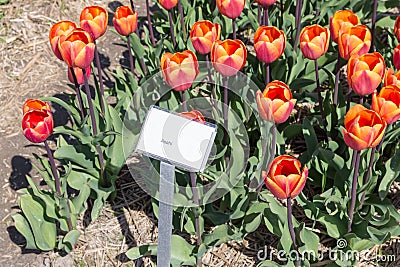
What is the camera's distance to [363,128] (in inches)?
85.6

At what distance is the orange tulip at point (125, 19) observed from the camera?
2965 mm

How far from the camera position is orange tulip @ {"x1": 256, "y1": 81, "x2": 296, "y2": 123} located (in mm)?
2365

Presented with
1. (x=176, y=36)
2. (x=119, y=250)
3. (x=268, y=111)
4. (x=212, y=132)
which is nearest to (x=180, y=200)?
(x=119, y=250)

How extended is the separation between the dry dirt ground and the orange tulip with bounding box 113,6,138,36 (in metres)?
0.70

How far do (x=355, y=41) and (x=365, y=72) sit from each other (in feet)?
0.87

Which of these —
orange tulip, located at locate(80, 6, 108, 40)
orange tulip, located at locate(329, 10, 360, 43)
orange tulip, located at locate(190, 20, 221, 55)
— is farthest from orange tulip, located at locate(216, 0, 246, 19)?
orange tulip, located at locate(80, 6, 108, 40)

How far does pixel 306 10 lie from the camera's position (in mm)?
3711

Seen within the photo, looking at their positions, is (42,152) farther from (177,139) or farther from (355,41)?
(355,41)

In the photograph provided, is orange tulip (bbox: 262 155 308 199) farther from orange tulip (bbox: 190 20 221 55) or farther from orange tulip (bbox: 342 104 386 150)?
orange tulip (bbox: 190 20 221 55)

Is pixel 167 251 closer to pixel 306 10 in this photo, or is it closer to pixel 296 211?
pixel 296 211

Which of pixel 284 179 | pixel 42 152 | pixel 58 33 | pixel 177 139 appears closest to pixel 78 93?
pixel 58 33

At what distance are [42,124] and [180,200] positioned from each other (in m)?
0.65

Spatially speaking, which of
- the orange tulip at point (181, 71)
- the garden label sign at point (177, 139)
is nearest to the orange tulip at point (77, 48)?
the orange tulip at point (181, 71)

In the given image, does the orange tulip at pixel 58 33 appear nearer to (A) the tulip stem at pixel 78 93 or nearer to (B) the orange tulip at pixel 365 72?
(A) the tulip stem at pixel 78 93
